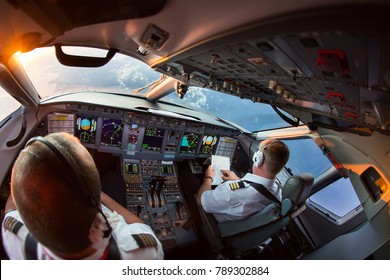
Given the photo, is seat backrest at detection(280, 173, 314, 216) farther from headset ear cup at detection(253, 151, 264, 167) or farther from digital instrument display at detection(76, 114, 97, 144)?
digital instrument display at detection(76, 114, 97, 144)

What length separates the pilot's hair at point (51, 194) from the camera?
2.11 feet

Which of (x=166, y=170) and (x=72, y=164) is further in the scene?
(x=166, y=170)

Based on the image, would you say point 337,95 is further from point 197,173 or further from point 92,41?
point 197,173

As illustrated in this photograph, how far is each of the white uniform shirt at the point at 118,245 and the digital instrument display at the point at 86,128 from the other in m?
1.22

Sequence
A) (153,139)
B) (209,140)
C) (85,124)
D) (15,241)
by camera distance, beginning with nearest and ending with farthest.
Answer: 1. (15,241)
2. (85,124)
3. (153,139)
4. (209,140)

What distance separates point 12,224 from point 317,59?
3.58 ft

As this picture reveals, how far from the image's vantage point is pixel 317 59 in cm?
→ 67

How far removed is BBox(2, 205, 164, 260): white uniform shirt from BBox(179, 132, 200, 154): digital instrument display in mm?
1642

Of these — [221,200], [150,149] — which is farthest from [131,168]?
[221,200]

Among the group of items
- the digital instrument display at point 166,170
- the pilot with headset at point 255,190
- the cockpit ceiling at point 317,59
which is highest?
the cockpit ceiling at point 317,59

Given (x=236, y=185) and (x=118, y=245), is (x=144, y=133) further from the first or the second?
(x=118, y=245)

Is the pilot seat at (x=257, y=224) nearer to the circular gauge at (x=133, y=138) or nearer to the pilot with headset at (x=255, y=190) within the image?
the pilot with headset at (x=255, y=190)

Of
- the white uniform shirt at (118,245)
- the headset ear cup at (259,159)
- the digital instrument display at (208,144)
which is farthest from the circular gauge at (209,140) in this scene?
the white uniform shirt at (118,245)

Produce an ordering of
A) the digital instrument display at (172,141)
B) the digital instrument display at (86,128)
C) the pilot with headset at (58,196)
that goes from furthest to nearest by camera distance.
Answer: the digital instrument display at (172,141) → the digital instrument display at (86,128) → the pilot with headset at (58,196)
